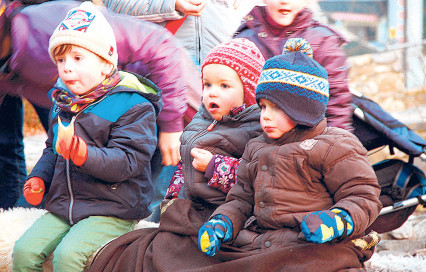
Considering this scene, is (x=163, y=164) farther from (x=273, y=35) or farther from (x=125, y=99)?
(x=273, y=35)

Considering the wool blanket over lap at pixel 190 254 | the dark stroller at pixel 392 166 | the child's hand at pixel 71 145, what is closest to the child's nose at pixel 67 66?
the child's hand at pixel 71 145

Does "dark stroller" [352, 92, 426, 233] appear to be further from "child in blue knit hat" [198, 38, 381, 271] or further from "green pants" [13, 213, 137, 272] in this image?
"green pants" [13, 213, 137, 272]

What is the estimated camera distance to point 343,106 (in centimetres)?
294

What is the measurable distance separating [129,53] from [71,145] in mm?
985

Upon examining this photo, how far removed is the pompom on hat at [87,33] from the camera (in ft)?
9.39

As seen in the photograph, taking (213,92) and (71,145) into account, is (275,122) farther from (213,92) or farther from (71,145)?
(71,145)

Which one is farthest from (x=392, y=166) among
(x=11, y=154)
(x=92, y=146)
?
(x=11, y=154)

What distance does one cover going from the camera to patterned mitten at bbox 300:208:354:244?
206 cm

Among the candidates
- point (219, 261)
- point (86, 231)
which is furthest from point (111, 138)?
point (219, 261)

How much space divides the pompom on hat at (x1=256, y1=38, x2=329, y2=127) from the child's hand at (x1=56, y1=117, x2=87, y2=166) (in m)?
0.82

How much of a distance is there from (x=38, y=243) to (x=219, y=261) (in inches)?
37.2

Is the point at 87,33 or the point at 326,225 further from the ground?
the point at 87,33

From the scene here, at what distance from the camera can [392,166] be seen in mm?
3918

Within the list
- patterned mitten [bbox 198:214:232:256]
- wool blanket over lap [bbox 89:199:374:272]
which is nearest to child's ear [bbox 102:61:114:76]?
wool blanket over lap [bbox 89:199:374:272]
